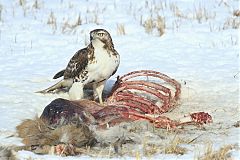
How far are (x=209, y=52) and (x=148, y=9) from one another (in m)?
4.13

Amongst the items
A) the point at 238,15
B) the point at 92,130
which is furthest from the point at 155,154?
the point at 238,15

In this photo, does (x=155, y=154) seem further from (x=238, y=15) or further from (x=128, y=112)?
(x=238, y=15)

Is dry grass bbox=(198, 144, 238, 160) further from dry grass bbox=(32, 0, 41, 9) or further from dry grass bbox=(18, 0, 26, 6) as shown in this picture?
dry grass bbox=(18, 0, 26, 6)

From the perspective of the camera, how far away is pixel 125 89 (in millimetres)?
7473

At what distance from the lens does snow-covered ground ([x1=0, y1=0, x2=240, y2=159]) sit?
691 cm

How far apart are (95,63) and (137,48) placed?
3.40 m

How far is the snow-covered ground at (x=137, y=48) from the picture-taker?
6910 millimetres

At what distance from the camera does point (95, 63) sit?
23.1ft

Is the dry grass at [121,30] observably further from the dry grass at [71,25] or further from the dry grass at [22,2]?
the dry grass at [22,2]

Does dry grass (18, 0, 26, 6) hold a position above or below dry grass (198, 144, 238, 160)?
above

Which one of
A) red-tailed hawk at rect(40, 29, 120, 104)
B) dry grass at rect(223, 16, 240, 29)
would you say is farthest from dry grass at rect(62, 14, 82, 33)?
red-tailed hawk at rect(40, 29, 120, 104)

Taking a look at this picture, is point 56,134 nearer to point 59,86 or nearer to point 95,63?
point 95,63

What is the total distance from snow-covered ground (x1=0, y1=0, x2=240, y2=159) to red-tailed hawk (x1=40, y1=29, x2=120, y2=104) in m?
0.42

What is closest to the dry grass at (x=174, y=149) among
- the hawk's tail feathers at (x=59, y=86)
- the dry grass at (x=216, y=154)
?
the dry grass at (x=216, y=154)
